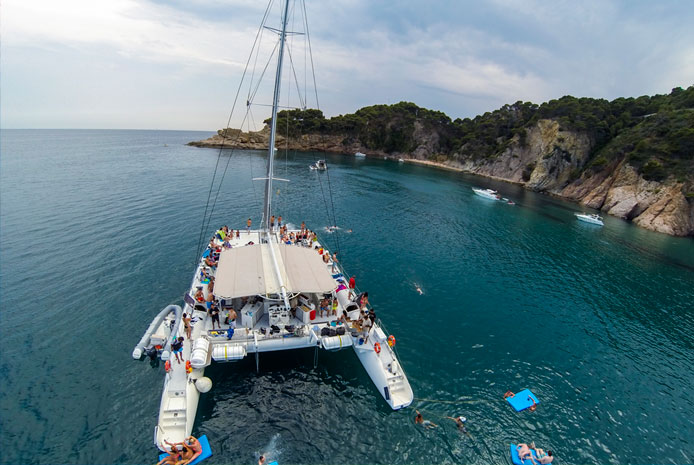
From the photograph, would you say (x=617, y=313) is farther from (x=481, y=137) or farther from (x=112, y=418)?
(x=481, y=137)

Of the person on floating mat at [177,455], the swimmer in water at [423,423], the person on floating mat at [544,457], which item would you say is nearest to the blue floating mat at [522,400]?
the person on floating mat at [544,457]

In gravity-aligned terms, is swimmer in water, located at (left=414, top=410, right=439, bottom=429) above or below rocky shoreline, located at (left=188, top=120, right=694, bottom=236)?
below

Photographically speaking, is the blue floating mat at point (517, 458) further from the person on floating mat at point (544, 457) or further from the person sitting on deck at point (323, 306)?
the person sitting on deck at point (323, 306)

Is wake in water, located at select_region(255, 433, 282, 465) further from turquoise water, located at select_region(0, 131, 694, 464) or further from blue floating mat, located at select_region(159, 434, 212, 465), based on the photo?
blue floating mat, located at select_region(159, 434, 212, 465)

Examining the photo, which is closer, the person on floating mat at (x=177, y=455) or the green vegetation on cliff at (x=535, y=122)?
the person on floating mat at (x=177, y=455)

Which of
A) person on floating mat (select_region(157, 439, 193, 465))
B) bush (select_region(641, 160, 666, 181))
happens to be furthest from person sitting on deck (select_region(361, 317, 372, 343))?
bush (select_region(641, 160, 666, 181))

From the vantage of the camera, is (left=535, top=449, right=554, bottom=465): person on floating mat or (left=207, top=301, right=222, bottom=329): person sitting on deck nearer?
(left=535, top=449, right=554, bottom=465): person on floating mat

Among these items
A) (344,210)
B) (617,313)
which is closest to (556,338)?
(617,313)

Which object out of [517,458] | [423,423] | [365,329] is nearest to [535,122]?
[365,329]
